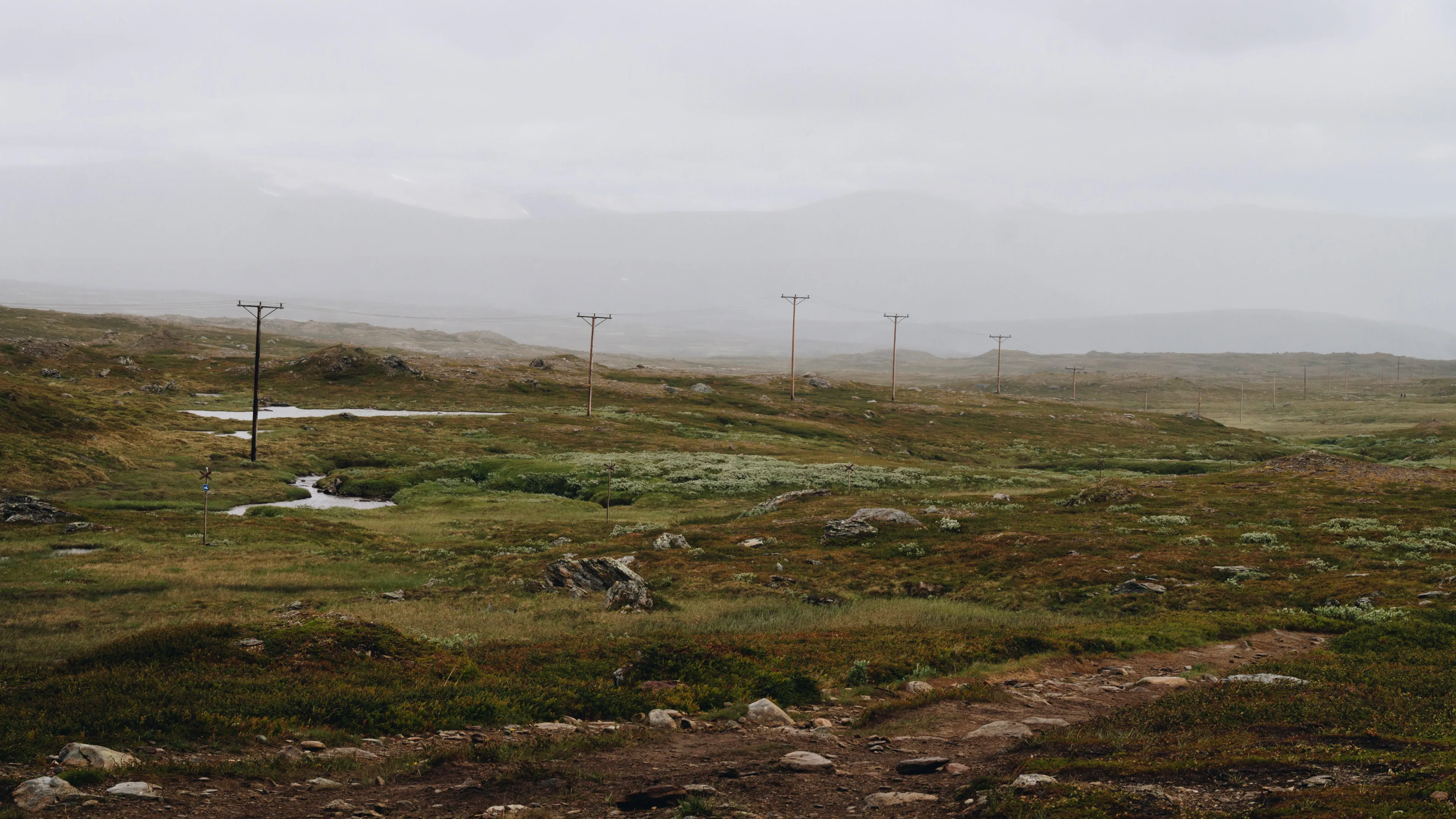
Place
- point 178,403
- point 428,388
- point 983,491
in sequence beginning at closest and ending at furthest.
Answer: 1. point 983,491
2. point 178,403
3. point 428,388

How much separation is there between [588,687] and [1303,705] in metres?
14.2

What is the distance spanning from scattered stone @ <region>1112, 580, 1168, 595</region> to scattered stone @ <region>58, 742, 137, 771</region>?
103 feet

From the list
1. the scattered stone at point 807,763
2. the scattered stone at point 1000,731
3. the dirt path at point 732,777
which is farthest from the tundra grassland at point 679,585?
the scattered stone at point 807,763

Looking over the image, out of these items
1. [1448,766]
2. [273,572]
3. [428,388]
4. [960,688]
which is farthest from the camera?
[428,388]

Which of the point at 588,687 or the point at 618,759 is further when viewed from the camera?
the point at 588,687

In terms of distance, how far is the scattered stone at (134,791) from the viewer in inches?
463

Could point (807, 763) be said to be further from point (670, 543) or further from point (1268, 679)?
point (670, 543)

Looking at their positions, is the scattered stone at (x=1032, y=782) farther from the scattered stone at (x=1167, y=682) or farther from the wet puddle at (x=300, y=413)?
the wet puddle at (x=300, y=413)

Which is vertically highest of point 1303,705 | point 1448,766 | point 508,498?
point 1448,766

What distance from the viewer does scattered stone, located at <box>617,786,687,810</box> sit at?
40.2ft

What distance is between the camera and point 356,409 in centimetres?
12000

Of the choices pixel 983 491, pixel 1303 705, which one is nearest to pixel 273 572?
pixel 1303 705

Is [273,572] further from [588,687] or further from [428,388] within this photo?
[428,388]

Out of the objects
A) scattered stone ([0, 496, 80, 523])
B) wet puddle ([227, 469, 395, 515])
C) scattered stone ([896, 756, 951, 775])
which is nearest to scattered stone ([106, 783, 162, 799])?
scattered stone ([896, 756, 951, 775])
